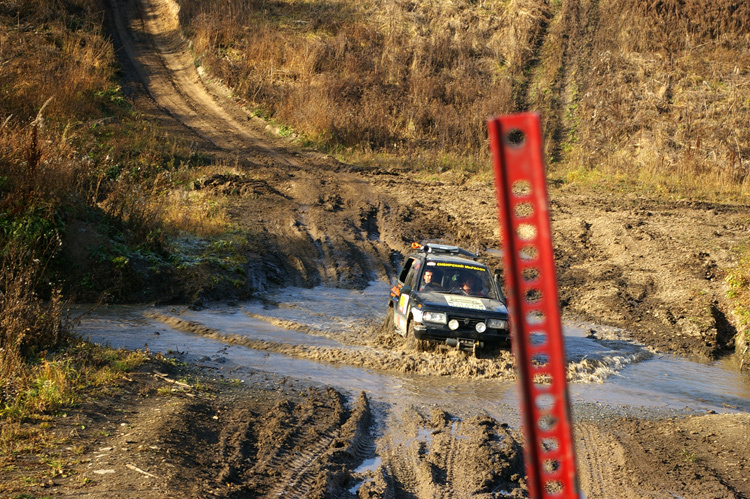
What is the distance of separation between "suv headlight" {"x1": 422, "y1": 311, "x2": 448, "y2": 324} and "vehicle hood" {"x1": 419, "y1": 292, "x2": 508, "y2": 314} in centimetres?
15

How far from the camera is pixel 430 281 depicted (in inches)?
463

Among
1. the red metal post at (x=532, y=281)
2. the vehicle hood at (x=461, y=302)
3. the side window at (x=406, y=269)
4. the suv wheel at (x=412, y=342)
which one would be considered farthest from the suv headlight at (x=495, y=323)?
the red metal post at (x=532, y=281)

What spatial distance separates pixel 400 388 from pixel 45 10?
30011 millimetres

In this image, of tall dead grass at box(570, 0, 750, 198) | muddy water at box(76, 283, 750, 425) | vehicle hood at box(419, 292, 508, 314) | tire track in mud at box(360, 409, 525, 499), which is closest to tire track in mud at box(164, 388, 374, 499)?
tire track in mud at box(360, 409, 525, 499)

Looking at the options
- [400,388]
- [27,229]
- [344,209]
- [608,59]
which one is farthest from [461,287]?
[608,59]

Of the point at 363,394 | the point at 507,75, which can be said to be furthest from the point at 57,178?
the point at 507,75

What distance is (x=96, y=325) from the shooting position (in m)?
11.4

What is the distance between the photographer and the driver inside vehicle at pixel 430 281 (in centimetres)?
1165

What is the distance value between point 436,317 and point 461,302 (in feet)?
2.35

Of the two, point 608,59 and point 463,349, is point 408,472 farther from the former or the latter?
point 608,59

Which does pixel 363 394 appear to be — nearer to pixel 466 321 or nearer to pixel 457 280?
pixel 466 321

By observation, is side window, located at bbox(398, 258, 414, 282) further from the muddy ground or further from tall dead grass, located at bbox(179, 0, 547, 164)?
tall dead grass, located at bbox(179, 0, 547, 164)

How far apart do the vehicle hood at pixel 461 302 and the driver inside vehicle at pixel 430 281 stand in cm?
24

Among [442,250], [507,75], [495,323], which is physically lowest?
A: [495,323]
